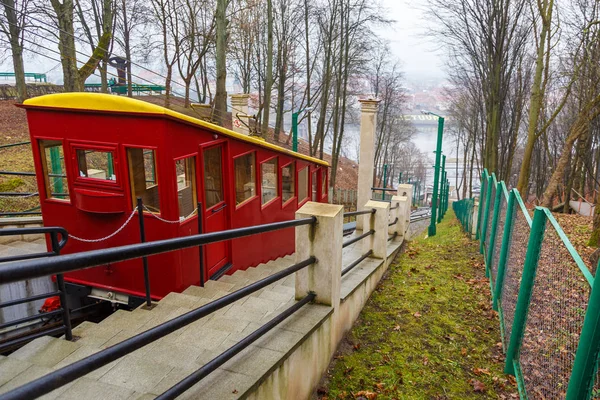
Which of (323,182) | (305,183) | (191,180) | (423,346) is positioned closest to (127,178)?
Result: (191,180)

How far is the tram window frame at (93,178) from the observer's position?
5.09 meters

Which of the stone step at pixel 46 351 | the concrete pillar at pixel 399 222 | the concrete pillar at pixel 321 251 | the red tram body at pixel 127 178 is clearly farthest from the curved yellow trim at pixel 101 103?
the concrete pillar at pixel 399 222

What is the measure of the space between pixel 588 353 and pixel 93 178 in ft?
17.7

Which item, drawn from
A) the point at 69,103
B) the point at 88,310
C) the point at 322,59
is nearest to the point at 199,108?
the point at 69,103

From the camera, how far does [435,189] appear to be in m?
15.3

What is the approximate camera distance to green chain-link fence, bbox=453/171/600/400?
2.40 meters

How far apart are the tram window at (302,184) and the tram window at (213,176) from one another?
342cm

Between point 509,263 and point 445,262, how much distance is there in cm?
309

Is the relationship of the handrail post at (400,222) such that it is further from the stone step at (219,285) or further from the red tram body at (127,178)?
the stone step at (219,285)

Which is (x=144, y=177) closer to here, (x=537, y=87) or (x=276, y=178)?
(x=276, y=178)

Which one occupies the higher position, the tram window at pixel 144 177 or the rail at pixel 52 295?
the tram window at pixel 144 177

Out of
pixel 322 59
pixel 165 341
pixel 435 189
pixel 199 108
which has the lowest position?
pixel 435 189

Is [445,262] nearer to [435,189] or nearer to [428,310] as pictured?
[428,310]

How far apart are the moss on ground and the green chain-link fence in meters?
0.30
